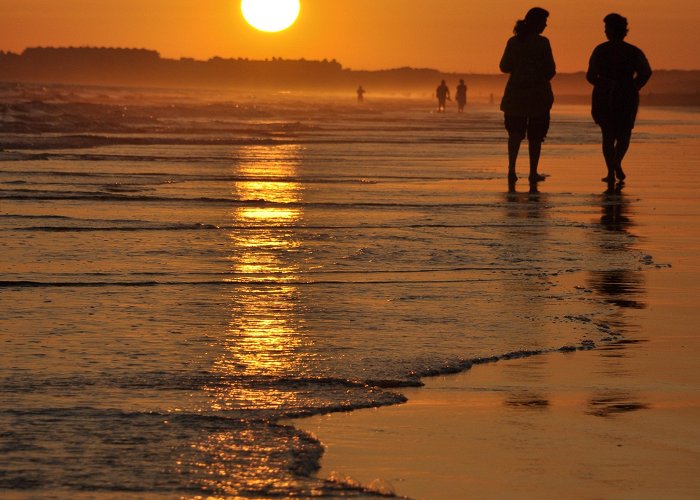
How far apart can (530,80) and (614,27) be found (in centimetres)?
102

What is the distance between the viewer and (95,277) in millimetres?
7043

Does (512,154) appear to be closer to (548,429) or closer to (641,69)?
(641,69)

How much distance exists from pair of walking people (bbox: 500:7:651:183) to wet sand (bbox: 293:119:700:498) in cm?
832

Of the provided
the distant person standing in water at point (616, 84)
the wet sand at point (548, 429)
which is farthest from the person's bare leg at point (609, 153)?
the wet sand at point (548, 429)

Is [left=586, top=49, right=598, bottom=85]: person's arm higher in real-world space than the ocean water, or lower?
higher

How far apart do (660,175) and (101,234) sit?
8525 millimetres

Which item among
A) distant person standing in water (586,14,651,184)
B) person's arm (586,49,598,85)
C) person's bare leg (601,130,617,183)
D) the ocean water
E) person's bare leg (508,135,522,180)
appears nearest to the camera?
the ocean water

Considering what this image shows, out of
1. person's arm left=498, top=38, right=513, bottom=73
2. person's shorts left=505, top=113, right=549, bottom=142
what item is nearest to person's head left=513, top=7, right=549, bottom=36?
person's arm left=498, top=38, right=513, bottom=73

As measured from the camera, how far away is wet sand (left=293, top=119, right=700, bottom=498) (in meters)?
3.53

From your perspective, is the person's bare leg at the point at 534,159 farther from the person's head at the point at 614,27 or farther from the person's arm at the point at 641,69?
the person's head at the point at 614,27

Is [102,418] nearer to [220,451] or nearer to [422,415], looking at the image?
[220,451]

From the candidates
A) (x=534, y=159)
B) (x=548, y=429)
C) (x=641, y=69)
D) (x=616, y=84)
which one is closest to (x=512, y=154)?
(x=534, y=159)

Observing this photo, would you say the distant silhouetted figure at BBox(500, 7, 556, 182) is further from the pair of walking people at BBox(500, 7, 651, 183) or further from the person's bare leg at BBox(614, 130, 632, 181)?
the person's bare leg at BBox(614, 130, 632, 181)

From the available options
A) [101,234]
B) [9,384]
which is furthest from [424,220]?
[9,384]
